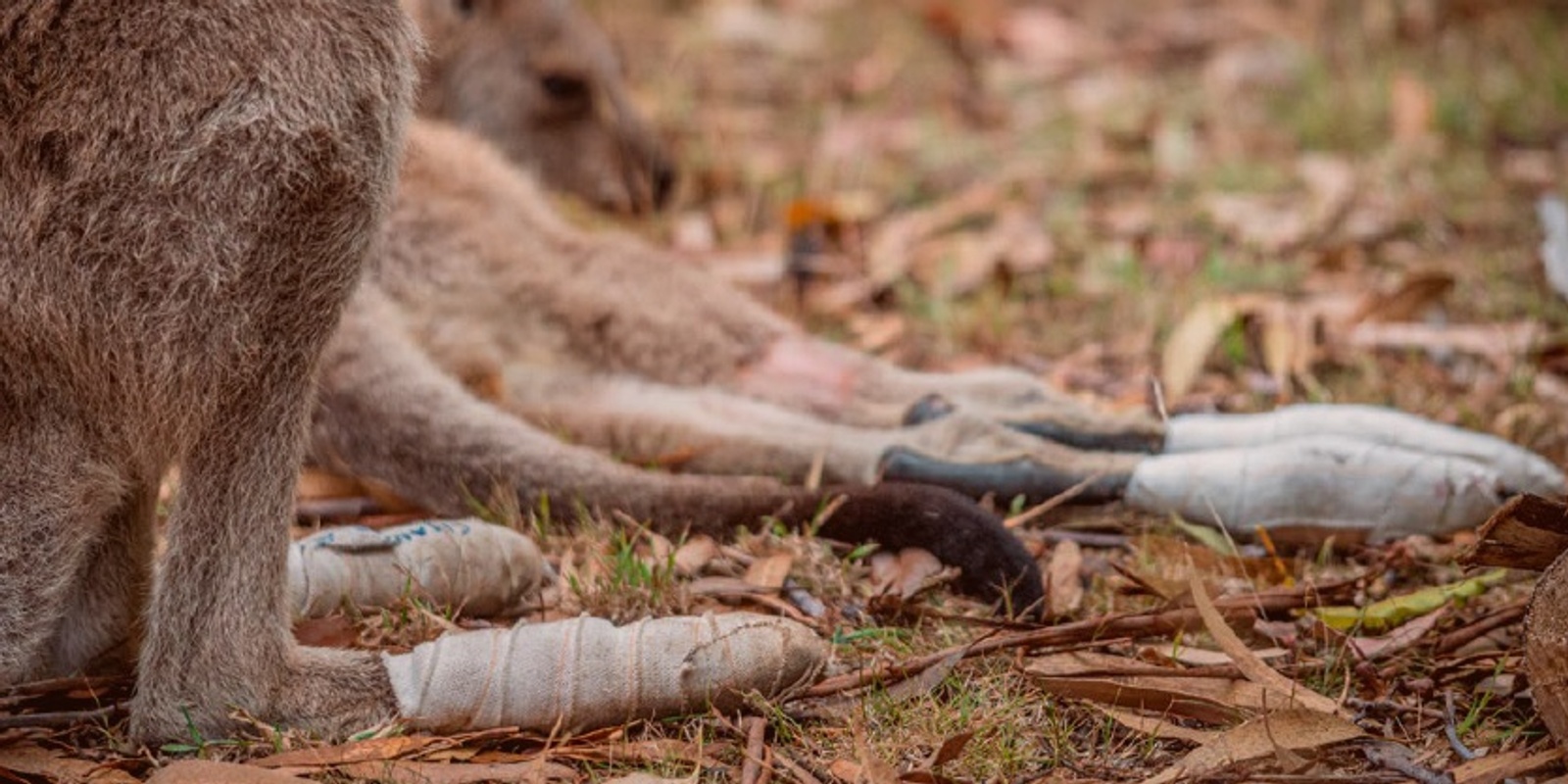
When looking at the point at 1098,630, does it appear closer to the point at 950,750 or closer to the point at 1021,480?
the point at 950,750

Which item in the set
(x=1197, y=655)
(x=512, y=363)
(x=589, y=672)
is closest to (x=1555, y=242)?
(x=1197, y=655)

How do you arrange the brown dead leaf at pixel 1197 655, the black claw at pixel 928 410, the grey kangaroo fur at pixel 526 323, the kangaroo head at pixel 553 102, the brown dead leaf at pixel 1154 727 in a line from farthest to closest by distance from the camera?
the kangaroo head at pixel 553 102 < the black claw at pixel 928 410 < the grey kangaroo fur at pixel 526 323 < the brown dead leaf at pixel 1197 655 < the brown dead leaf at pixel 1154 727

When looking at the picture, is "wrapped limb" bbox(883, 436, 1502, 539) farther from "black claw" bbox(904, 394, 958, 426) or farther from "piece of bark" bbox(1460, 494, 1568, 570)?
"piece of bark" bbox(1460, 494, 1568, 570)

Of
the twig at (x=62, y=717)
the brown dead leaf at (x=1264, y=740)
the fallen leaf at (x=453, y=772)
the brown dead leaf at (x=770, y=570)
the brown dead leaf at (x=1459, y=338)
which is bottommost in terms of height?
the brown dead leaf at (x=1459, y=338)

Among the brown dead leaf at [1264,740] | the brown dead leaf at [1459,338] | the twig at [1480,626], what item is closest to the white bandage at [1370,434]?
the twig at [1480,626]

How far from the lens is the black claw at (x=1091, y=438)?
3.57 metres

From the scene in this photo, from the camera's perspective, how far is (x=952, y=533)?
9.72 ft

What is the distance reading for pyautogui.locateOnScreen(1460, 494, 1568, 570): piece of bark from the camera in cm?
250

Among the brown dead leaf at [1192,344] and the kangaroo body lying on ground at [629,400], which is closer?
the kangaroo body lying on ground at [629,400]

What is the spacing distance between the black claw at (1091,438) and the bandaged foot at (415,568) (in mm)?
1171

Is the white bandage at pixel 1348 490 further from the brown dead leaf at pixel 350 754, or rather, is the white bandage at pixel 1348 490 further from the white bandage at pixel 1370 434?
the brown dead leaf at pixel 350 754

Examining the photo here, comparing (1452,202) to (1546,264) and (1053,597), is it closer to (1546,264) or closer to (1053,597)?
(1546,264)

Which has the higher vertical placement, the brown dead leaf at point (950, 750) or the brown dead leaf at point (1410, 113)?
the brown dead leaf at point (1410, 113)

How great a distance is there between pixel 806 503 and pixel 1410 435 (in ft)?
3.91
